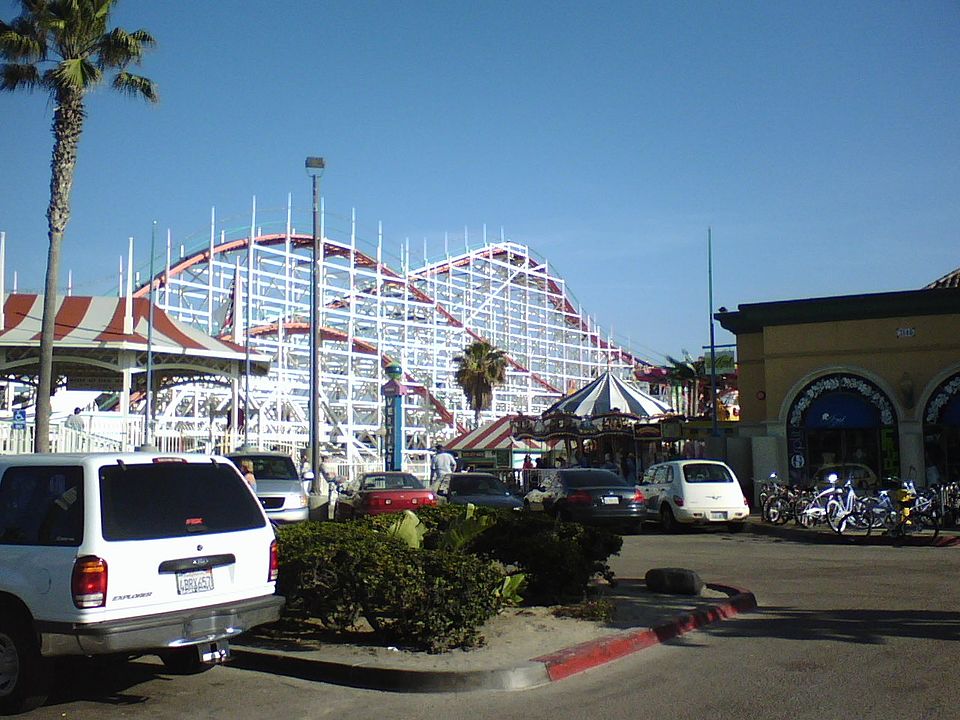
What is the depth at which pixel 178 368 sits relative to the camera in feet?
105

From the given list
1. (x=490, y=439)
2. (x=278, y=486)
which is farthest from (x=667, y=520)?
(x=490, y=439)

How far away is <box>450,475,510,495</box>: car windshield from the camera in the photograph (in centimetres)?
1969

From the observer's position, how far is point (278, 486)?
1670 centimetres

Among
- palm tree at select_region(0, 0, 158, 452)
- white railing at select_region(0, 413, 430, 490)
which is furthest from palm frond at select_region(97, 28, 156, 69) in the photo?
white railing at select_region(0, 413, 430, 490)

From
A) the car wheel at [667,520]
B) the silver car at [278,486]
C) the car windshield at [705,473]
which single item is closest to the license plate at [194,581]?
the silver car at [278,486]

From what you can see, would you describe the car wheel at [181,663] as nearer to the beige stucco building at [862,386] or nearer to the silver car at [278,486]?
the silver car at [278,486]

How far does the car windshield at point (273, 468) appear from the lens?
1744 cm

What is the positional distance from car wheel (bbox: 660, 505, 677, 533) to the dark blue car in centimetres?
299

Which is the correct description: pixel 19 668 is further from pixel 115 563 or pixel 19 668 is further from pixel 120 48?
pixel 120 48

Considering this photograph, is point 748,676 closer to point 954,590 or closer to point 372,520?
point 372,520

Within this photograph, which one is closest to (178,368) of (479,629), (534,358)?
(479,629)

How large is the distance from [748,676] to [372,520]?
4.16 metres

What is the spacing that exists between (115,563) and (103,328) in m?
24.0

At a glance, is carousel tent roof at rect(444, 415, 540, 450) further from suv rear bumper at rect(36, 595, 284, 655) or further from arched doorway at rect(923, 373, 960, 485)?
suv rear bumper at rect(36, 595, 284, 655)
